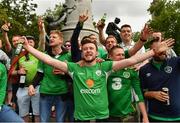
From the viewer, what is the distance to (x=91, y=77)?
21.5 ft

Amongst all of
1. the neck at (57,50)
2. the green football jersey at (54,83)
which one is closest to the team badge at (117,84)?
the green football jersey at (54,83)

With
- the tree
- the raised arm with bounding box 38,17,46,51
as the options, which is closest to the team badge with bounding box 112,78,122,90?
the raised arm with bounding box 38,17,46,51

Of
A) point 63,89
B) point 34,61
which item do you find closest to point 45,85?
point 63,89

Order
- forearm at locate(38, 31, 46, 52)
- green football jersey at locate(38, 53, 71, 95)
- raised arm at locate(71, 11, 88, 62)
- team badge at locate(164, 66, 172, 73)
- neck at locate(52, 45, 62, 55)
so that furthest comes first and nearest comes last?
1. forearm at locate(38, 31, 46, 52)
2. neck at locate(52, 45, 62, 55)
3. green football jersey at locate(38, 53, 71, 95)
4. raised arm at locate(71, 11, 88, 62)
5. team badge at locate(164, 66, 172, 73)

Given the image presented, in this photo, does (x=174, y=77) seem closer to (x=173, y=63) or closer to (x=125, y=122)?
(x=173, y=63)

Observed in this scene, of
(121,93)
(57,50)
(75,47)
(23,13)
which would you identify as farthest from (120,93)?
(23,13)

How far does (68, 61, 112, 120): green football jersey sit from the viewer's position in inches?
254

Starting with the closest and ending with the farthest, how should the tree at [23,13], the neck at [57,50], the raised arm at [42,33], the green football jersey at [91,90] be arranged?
the green football jersey at [91,90] → the neck at [57,50] → the raised arm at [42,33] → the tree at [23,13]

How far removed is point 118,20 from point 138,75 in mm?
3747

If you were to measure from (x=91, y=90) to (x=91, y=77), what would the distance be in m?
0.22

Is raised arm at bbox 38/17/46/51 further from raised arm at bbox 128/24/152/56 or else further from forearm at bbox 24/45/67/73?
raised arm at bbox 128/24/152/56

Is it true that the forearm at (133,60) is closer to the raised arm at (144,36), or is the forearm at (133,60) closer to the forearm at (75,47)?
the raised arm at (144,36)

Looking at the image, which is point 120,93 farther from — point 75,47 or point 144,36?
point 75,47

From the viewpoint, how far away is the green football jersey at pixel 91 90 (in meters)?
6.44
